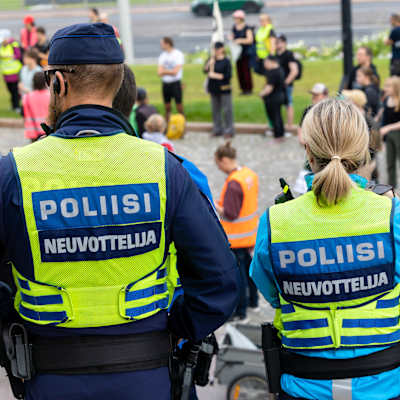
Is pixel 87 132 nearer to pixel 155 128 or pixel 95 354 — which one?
pixel 95 354

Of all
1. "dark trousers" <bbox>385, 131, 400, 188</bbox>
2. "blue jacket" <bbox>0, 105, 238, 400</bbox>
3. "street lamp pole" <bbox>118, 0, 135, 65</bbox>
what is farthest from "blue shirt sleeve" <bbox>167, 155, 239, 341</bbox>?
"street lamp pole" <bbox>118, 0, 135, 65</bbox>

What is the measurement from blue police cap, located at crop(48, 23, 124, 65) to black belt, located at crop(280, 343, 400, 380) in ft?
4.31

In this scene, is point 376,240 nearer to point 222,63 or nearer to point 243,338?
point 243,338

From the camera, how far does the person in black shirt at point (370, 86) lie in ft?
30.5

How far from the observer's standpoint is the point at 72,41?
2.48 meters

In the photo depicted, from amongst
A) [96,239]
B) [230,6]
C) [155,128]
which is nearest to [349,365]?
[96,239]

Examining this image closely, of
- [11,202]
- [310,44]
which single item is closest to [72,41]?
[11,202]

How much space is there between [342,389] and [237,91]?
13.9 metres

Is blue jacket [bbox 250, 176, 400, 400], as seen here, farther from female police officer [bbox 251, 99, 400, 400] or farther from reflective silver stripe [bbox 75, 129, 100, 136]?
reflective silver stripe [bbox 75, 129, 100, 136]

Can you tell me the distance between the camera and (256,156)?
458 inches

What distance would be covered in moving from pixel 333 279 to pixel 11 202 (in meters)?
1.17

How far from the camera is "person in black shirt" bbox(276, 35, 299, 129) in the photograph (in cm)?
1263

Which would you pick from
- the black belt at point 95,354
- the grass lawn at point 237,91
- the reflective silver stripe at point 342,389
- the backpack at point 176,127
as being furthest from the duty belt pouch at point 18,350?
the grass lawn at point 237,91

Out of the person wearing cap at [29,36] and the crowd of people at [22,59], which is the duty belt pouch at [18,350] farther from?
the person wearing cap at [29,36]
